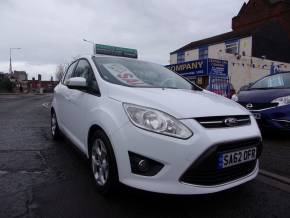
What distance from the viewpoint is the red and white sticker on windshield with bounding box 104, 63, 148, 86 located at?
367cm

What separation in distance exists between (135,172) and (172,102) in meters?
0.75

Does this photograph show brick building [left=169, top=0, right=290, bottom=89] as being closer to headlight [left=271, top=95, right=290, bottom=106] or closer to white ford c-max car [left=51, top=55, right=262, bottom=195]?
headlight [left=271, top=95, right=290, bottom=106]

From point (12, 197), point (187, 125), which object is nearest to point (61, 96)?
point (12, 197)

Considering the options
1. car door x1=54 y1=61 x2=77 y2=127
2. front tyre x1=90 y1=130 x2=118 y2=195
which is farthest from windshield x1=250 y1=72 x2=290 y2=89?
front tyre x1=90 y1=130 x2=118 y2=195

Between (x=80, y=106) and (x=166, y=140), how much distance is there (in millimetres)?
1662

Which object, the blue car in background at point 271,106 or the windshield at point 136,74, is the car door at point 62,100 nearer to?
the windshield at point 136,74

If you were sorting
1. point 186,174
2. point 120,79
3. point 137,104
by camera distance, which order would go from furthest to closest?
point 120,79 → point 137,104 → point 186,174

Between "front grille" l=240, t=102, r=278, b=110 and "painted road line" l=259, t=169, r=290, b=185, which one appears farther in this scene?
"front grille" l=240, t=102, r=278, b=110

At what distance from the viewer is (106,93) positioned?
341 cm

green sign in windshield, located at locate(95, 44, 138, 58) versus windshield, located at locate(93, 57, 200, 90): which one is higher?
green sign in windshield, located at locate(95, 44, 138, 58)

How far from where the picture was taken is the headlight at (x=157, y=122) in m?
2.72

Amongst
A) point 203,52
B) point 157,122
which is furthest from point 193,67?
point 157,122

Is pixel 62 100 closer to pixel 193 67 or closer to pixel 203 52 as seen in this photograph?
pixel 193 67

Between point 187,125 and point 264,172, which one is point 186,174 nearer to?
point 187,125
